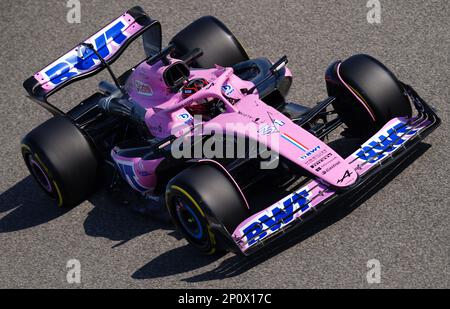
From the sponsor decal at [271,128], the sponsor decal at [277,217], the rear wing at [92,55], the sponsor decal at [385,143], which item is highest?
the rear wing at [92,55]

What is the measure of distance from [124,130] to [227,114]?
183 centimetres

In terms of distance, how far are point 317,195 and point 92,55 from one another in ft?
11.8

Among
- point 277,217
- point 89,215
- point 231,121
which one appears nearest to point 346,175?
point 277,217

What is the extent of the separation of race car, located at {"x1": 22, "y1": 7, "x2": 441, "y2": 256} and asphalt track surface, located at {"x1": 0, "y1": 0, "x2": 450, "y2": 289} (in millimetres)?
340

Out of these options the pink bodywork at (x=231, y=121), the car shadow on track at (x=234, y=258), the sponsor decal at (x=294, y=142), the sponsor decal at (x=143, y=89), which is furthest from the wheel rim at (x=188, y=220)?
the sponsor decal at (x=143, y=89)

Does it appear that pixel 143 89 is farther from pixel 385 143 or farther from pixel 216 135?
pixel 385 143

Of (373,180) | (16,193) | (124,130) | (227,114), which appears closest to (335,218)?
(373,180)

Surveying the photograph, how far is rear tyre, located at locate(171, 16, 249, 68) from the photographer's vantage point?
12.1m

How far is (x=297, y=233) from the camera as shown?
32.8 ft

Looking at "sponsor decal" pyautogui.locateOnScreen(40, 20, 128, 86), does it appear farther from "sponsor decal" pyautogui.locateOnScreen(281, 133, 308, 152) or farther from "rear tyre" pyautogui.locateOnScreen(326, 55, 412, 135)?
"sponsor decal" pyautogui.locateOnScreen(281, 133, 308, 152)

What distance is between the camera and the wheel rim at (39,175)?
11.2m

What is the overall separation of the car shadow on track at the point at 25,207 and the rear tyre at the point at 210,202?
2.15 meters

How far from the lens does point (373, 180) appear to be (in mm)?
10578

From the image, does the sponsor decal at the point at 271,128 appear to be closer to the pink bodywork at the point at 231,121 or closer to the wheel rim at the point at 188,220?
the pink bodywork at the point at 231,121
